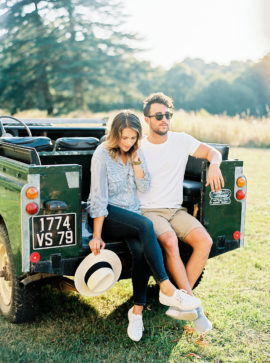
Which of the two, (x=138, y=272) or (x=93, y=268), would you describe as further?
(x=138, y=272)

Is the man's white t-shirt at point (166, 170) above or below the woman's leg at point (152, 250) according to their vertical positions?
above

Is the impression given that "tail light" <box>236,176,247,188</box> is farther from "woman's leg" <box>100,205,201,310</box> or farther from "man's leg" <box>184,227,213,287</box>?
"woman's leg" <box>100,205,201,310</box>

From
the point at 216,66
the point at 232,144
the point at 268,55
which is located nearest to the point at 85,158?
the point at 232,144

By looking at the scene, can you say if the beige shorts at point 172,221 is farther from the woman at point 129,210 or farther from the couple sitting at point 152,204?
the woman at point 129,210

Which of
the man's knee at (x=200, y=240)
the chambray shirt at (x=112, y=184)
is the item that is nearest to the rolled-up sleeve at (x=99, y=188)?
the chambray shirt at (x=112, y=184)

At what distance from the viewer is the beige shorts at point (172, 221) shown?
3664mm

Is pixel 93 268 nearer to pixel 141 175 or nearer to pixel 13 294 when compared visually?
pixel 13 294

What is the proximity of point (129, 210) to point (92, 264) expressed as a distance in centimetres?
52

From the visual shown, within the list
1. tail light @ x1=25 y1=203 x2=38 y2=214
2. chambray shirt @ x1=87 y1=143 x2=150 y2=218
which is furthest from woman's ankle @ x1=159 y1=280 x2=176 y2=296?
tail light @ x1=25 y1=203 x2=38 y2=214

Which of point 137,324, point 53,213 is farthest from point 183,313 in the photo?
point 53,213

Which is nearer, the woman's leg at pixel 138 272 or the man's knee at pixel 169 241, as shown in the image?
the woman's leg at pixel 138 272

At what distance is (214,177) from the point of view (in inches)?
147

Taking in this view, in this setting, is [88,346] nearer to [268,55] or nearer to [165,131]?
[165,131]

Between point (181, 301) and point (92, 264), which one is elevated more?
point (92, 264)
